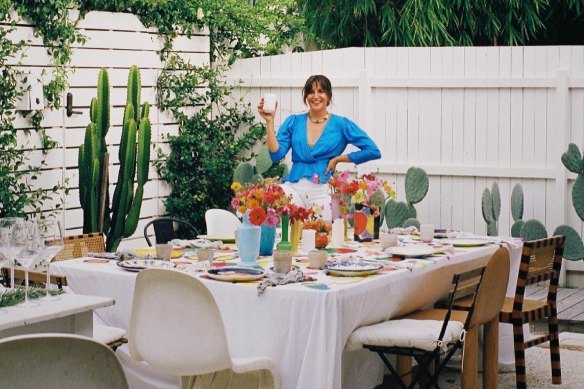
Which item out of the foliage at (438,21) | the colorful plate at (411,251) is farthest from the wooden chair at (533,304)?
the foliage at (438,21)

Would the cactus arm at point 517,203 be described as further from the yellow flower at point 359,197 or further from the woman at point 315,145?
the yellow flower at point 359,197

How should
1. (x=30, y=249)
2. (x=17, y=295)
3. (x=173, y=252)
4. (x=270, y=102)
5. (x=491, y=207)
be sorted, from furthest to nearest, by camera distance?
(x=491, y=207), (x=270, y=102), (x=173, y=252), (x=30, y=249), (x=17, y=295)

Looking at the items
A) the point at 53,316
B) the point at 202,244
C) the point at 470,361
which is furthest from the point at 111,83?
the point at 53,316

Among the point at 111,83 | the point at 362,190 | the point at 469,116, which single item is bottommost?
the point at 362,190

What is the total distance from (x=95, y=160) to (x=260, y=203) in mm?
2651

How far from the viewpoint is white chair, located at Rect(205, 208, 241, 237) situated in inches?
265

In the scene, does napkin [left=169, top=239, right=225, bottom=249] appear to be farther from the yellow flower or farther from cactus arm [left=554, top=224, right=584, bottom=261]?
cactus arm [left=554, top=224, right=584, bottom=261]

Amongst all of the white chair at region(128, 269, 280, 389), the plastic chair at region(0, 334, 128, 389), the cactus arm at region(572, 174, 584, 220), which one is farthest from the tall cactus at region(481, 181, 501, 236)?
the plastic chair at region(0, 334, 128, 389)

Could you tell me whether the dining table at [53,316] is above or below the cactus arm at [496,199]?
below

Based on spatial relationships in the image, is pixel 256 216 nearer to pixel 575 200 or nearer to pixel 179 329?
pixel 179 329

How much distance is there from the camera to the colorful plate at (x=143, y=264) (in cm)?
535

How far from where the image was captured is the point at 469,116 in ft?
29.8

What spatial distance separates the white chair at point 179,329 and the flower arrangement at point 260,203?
0.95 meters

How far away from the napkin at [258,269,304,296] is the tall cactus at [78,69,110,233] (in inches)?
128
